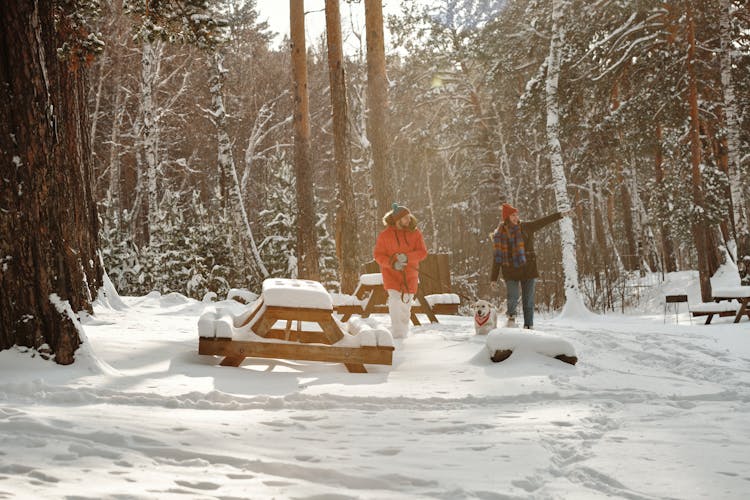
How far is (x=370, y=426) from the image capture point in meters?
4.78

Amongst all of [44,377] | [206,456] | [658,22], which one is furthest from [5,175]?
[658,22]

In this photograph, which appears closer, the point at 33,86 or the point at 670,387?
the point at 33,86

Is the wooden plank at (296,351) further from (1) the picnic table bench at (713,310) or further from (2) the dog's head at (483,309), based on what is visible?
(1) the picnic table bench at (713,310)

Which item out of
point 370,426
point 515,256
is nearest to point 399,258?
point 515,256

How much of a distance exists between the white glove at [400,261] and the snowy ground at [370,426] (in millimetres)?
1743

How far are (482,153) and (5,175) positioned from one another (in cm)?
2692

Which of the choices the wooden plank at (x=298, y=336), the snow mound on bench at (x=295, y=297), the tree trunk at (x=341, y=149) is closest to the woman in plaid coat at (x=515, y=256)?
the wooden plank at (x=298, y=336)

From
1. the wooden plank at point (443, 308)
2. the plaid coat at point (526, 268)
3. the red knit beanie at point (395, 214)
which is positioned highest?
the red knit beanie at point (395, 214)

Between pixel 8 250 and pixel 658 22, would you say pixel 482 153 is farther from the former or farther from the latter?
pixel 8 250

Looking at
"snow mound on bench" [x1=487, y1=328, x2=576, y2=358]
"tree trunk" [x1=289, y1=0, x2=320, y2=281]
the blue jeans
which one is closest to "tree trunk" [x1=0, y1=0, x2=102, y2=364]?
"snow mound on bench" [x1=487, y1=328, x2=576, y2=358]

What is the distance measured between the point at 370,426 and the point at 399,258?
5093 mm

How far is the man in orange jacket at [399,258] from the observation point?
32.1 feet

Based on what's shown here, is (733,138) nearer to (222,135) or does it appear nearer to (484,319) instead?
(484,319)

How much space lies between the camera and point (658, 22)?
2003cm
